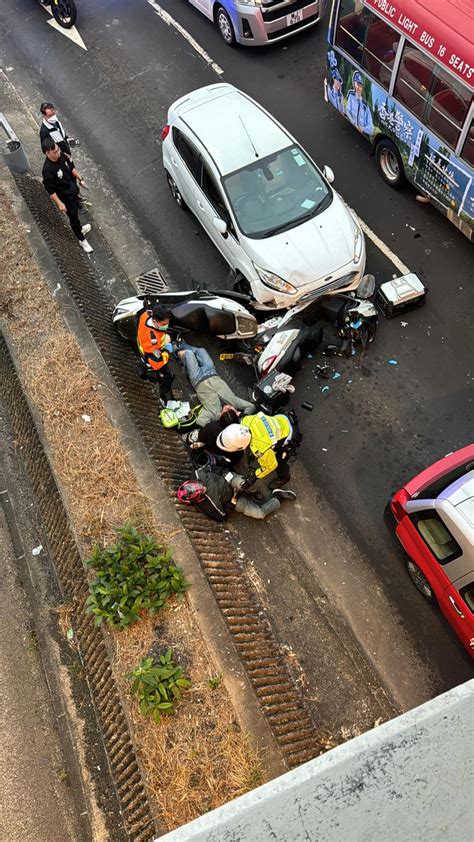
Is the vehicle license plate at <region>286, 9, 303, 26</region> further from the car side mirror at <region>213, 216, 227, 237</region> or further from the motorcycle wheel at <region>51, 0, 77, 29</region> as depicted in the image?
the car side mirror at <region>213, 216, 227, 237</region>

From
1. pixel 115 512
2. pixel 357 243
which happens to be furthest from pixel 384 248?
pixel 115 512

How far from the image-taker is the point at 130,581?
21.5 feet

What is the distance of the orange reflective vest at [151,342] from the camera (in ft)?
26.3

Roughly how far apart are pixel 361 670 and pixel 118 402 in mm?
4156

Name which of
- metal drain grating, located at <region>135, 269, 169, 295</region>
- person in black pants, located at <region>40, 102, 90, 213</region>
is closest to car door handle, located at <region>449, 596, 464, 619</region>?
metal drain grating, located at <region>135, 269, 169, 295</region>

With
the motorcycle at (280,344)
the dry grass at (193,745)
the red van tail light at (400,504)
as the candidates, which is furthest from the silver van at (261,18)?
the dry grass at (193,745)

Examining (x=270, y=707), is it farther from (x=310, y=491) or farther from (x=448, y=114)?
(x=448, y=114)

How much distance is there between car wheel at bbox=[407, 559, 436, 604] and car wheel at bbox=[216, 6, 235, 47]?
10397 mm

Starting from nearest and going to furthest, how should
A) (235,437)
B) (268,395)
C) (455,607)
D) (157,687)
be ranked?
(157,687)
(455,607)
(235,437)
(268,395)

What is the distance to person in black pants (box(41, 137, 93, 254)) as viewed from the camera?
353 inches

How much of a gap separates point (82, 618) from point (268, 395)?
3372 millimetres

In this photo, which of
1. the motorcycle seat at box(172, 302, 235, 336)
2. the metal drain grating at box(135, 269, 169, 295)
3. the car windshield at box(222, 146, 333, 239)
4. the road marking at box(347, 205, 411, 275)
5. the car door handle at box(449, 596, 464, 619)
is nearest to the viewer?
the car door handle at box(449, 596, 464, 619)

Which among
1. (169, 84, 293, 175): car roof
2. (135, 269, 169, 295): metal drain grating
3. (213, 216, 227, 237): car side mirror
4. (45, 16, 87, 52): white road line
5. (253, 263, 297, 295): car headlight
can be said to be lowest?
(135, 269, 169, 295): metal drain grating

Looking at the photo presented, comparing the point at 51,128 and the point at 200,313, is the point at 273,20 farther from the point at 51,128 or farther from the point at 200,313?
the point at 200,313
